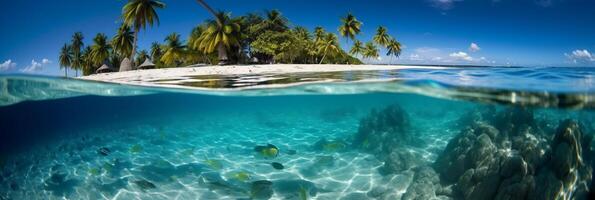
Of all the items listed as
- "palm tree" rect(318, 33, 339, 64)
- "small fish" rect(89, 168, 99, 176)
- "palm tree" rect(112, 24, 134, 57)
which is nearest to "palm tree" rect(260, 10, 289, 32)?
"palm tree" rect(318, 33, 339, 64)

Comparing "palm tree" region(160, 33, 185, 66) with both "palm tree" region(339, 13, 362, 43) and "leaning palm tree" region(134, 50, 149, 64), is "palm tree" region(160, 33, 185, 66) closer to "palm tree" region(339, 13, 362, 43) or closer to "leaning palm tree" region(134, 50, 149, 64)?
"leaning palm tree" region(134, 50, 149, 64)

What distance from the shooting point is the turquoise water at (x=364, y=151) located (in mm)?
7012

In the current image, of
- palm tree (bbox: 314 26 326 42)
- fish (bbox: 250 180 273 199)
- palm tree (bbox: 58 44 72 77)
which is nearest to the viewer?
fish (bbox: 250 180 273 199)

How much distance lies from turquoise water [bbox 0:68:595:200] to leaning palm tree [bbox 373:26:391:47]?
168 ft

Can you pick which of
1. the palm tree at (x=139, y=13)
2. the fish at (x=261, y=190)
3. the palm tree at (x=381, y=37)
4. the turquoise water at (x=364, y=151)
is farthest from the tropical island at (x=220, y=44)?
the fish at (x=261, y=190)

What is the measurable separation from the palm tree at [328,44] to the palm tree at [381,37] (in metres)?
17.9

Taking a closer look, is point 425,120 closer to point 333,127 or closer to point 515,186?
point 333,127

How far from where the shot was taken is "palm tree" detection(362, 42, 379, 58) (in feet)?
204

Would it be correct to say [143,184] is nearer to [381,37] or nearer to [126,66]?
[126,66]

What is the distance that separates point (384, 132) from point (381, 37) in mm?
55553

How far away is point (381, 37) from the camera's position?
206ft

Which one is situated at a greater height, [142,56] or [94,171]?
[142,56]

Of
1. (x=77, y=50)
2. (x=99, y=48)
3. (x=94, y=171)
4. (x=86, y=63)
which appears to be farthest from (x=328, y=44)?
(x=77, y=50)

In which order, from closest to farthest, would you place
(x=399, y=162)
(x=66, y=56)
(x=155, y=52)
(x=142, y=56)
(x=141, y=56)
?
1. (x=399, y=162)
2. (x=155, y=52)
3. (x=141, y=56)
4. (x=142, y=56)
5. (x=66, y=56)
